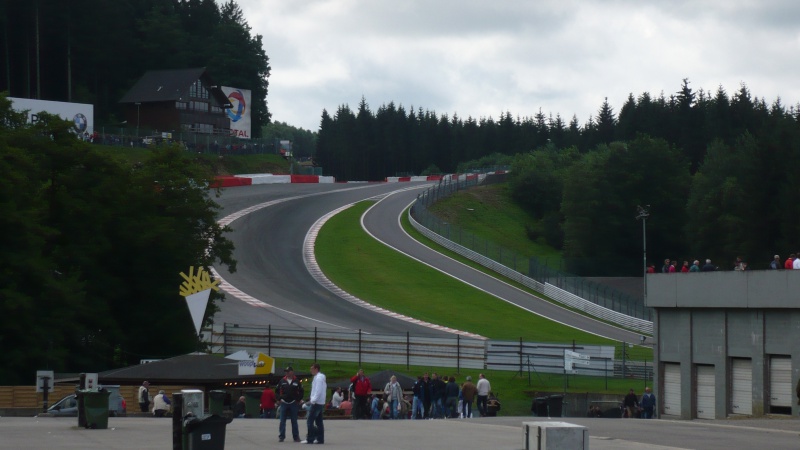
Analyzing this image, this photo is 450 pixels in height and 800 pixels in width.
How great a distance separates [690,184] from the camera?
11131cm

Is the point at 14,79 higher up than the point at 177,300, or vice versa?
the point at 14,79

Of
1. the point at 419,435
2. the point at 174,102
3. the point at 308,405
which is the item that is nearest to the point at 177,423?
the point at 308,405

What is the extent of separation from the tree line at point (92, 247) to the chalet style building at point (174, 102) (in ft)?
209

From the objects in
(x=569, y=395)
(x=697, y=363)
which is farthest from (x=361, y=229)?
(x=697, y=363)

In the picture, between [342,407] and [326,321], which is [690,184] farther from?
[342,407]

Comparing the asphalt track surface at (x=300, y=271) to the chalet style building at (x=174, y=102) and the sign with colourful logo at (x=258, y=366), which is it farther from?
the sign with colourful logo at (x=258, y=366)

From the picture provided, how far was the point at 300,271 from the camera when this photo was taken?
75.4m

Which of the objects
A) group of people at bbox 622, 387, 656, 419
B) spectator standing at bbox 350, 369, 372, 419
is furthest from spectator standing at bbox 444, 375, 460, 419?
group of people at bbox 622, 387, 656, 419

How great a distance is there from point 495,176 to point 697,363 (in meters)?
93.7

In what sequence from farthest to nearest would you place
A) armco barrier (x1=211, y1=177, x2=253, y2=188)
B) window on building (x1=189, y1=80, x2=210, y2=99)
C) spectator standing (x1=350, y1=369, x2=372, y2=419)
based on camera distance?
window on building (x1=189, y1=80, x2=210, y2=99)
armco barrier (x1=211, y1=177, x2=253, y2=188)
spectator standing (x1=350, y1=369, x2=372, y2=419)

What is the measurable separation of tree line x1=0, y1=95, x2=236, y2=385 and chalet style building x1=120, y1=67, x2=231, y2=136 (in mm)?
63553

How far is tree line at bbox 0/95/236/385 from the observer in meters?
45.2

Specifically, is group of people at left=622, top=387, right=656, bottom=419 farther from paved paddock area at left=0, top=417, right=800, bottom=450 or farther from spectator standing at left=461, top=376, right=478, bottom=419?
paved paddock area at left=0, top=417, right=800, bottom=450

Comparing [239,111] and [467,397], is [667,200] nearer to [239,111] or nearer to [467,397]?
[239,111]
